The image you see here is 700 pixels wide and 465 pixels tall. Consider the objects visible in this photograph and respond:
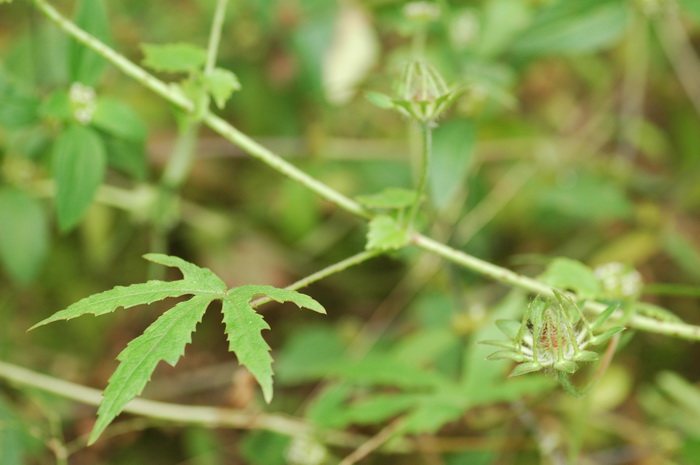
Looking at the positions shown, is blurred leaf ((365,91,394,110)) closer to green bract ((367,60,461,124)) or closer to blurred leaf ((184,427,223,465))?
green bract ((367,60,461,124))

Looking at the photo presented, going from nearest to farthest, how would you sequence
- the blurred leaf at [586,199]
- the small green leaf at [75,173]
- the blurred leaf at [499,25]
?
the small green leaf at [75,173]
the blurred leaf at [499,25]
the blurred leaf at [586,199]

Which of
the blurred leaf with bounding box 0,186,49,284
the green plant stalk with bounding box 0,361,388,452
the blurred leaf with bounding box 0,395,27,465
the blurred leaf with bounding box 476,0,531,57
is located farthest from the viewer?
the blurred leaf with bounding box 476,0,531,57

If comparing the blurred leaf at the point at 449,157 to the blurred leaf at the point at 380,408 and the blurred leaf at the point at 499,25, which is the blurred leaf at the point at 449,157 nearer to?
the blurred leaf at the point at 499,25

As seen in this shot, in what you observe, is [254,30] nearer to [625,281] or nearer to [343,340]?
[343,340]

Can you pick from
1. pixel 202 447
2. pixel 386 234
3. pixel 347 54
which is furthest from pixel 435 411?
pixel 347 54

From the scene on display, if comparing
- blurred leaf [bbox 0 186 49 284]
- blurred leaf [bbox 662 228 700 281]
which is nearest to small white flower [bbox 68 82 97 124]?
blurred leaf [bbox 0 186 49 284]

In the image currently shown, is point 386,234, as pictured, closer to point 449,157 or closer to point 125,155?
point 449,157

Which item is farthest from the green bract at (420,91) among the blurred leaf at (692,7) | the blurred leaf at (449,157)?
the blurred leaf at (692,7)

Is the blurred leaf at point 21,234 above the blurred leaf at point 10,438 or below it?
above
